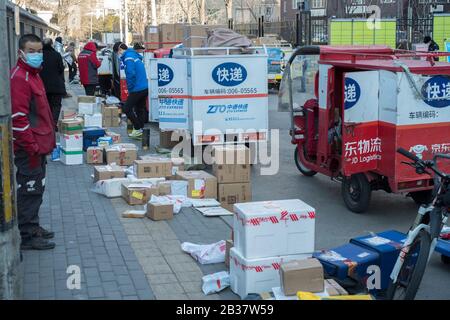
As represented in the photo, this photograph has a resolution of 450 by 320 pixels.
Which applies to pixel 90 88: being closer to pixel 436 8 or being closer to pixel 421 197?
pixel 421 197

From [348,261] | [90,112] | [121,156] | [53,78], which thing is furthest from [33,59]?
[90,112]

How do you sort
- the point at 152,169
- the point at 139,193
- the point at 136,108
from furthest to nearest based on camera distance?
the point at 136,108
the point at 152,169
the point at 139,193

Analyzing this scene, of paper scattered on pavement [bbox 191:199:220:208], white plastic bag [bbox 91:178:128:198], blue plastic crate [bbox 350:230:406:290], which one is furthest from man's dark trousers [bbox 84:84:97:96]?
blue plastic crate [bbox 350:230:406:290]

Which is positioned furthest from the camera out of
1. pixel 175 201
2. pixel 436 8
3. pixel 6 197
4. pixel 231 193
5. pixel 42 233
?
pixel 436 8

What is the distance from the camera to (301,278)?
5.04 meters

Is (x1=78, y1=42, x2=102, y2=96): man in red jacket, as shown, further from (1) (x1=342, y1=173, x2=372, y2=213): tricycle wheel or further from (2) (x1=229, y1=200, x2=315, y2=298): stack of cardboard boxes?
(2) (x1=229, y1=200, x2=315, y2=298): stack of cardboard boxes

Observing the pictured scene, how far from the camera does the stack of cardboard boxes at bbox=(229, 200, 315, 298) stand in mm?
5508

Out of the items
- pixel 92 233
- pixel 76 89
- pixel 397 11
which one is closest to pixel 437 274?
pixel 92 233

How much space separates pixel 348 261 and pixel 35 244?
322 centimetres

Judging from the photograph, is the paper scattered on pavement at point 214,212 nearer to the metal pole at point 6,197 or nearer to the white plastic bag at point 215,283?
the white plastic bag at point 215,283

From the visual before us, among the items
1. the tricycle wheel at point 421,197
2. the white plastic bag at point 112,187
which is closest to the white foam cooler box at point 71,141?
the white plastic bag at point 112,187

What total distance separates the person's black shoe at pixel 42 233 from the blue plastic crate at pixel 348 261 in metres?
2.93
